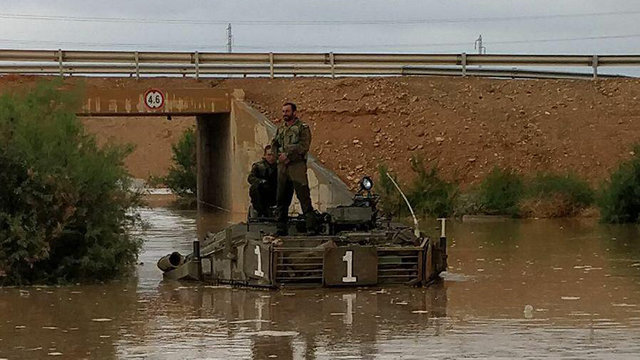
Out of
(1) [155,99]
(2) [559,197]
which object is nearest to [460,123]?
(2) [559,197]

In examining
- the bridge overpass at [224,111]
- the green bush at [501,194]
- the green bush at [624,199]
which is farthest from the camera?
the bridge overpass at [224,111]

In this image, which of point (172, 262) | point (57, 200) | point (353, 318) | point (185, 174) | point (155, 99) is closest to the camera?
point (353, 318)

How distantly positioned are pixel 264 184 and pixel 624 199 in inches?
645

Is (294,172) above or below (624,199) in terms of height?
above

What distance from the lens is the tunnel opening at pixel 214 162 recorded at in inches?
1665

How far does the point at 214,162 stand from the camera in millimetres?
45812

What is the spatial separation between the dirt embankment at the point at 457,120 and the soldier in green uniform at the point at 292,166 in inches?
767

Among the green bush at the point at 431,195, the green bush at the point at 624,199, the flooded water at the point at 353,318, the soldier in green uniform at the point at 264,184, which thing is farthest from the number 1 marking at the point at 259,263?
the green bush at the point at 431,195

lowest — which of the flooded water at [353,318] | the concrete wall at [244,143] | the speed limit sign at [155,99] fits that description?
the flooded water at [353,318]

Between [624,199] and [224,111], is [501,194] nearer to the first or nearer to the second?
[624,199]

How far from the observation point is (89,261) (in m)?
21.5

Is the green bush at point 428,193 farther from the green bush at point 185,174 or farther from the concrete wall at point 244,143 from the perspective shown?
the green bush at point 185,174

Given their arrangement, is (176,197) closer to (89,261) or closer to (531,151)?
(531,151)

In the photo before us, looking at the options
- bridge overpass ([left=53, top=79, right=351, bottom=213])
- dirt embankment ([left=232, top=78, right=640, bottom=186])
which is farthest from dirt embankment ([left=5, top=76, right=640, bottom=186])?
bridge overpass ([left=53, top=79, right=351, bottom=213])
